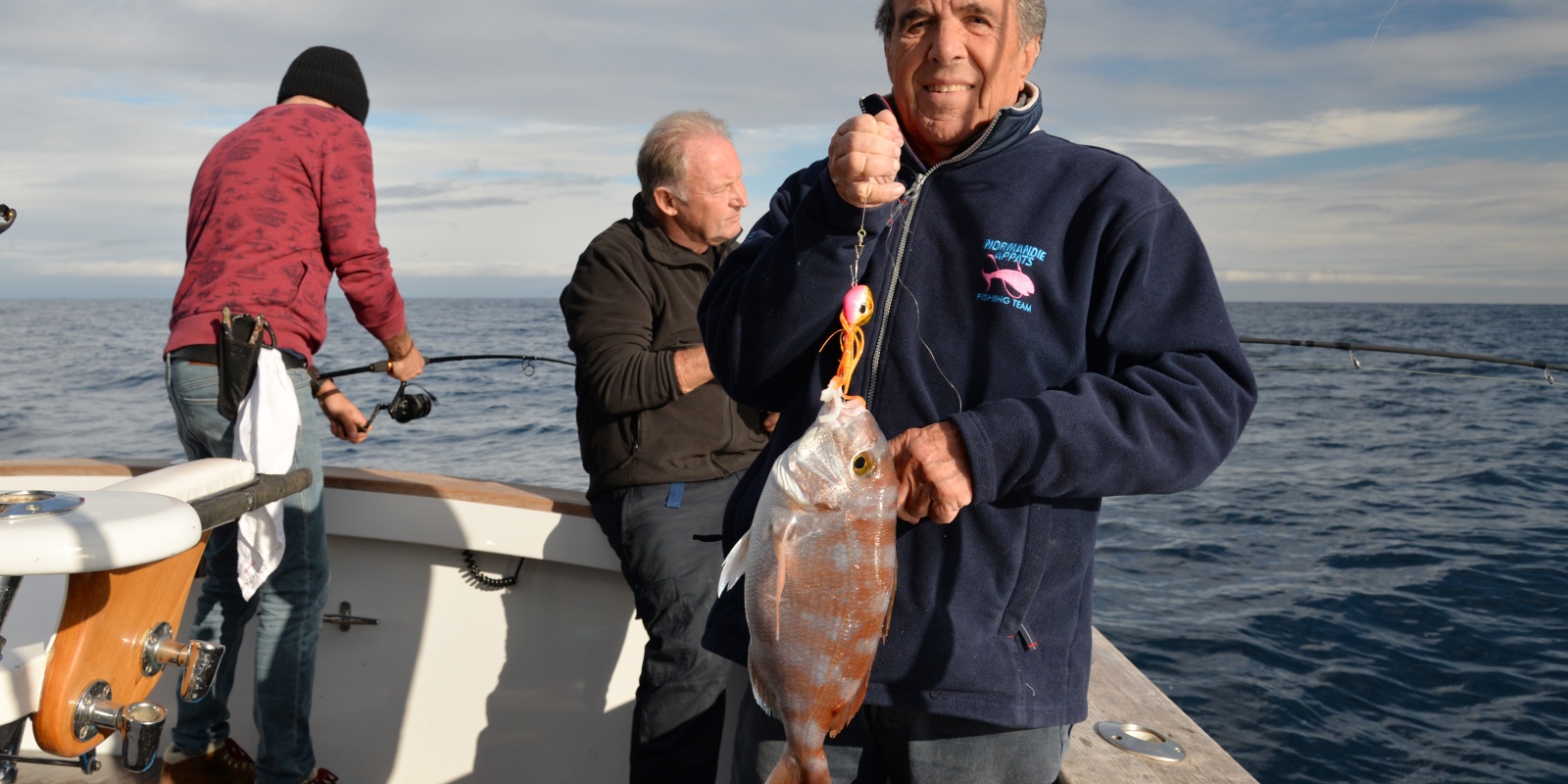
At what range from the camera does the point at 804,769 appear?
1830 mm

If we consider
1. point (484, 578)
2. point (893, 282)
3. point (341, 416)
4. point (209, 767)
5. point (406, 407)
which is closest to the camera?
point (893, 282)

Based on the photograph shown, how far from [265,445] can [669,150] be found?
1.60 m

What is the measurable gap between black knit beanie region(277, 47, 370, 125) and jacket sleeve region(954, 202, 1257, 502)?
3.04 metres

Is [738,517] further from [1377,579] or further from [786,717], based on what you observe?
[1377,579]

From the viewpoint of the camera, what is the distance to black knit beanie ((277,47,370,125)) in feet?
12.5

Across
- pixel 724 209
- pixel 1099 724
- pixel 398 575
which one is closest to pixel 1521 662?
pixel 1099 724

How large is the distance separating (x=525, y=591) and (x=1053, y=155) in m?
2.74

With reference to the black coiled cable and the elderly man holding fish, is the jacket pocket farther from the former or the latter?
the black coiled cable

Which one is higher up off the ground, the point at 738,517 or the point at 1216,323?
the point at 1216,323

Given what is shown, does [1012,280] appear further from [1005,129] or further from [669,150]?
[669,150]

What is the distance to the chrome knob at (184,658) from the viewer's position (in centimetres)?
213

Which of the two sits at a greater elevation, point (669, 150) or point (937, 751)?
point (669, 150)

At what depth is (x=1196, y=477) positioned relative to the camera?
6.08 ft

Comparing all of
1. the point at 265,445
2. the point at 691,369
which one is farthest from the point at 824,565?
the point at 265,445
